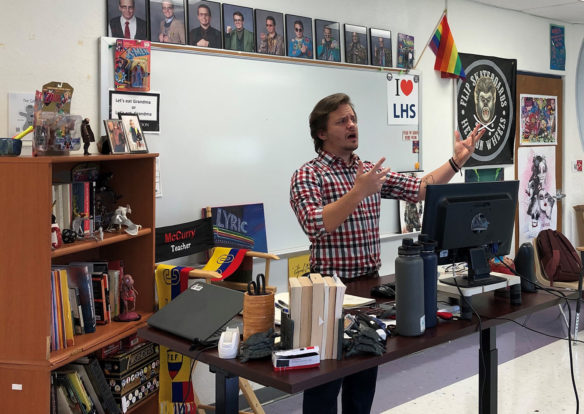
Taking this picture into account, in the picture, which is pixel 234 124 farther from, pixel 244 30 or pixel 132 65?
pixel 132 65

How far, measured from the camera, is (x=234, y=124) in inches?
136

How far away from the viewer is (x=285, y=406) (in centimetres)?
356

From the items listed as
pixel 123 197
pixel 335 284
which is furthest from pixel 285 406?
pixel 335 284

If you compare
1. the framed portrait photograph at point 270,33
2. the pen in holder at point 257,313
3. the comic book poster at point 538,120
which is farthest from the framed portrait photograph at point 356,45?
the pen in holder at point 257,313

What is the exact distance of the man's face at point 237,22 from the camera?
3389 millimetres

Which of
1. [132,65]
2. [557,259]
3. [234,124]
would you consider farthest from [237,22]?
[557,259]

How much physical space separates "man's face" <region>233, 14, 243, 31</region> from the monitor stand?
190 cm

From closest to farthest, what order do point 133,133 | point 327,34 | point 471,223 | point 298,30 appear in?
point 471,223
point 133,133
point 298,30
point 327,34

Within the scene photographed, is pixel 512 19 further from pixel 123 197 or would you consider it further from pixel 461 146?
pixel 123 197

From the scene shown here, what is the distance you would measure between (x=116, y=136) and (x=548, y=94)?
4.75 meters

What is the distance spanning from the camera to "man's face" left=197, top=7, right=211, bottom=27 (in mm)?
3254

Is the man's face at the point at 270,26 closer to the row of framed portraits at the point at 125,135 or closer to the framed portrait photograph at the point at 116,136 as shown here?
the row of framed portraits at the point at 125,135

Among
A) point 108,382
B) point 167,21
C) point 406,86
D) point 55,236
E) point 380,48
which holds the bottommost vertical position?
point 108,382

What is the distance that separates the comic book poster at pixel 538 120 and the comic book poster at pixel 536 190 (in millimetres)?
87
